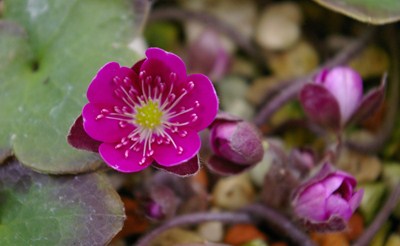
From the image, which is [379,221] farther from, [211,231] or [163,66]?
[163,66]

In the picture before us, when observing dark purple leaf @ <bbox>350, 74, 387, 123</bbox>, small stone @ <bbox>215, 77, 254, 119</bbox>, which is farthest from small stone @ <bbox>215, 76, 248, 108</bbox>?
dark purple leaf @ <bbox>350, 74, 387, 123</bbox>

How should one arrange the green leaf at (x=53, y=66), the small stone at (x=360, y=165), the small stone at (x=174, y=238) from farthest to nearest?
the small stone at (x=360, y=165), the small stone at (x=174, y=238), the green leaf at (x=53, y=66)

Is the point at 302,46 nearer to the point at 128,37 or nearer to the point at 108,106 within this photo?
the point at 128,37

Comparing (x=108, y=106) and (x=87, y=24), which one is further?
(x=87, y=24)

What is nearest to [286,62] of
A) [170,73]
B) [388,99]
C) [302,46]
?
[302,46]

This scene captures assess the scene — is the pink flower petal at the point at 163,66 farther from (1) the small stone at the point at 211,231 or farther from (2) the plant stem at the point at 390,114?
(2) the plant stem at the point at 390,114

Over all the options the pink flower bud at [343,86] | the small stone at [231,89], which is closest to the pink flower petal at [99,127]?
the pink flower bud at [343,86]

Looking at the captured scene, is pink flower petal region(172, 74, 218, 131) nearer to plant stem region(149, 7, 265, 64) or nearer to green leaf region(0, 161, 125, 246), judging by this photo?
green leaf region(0, 161, 125, 246)
